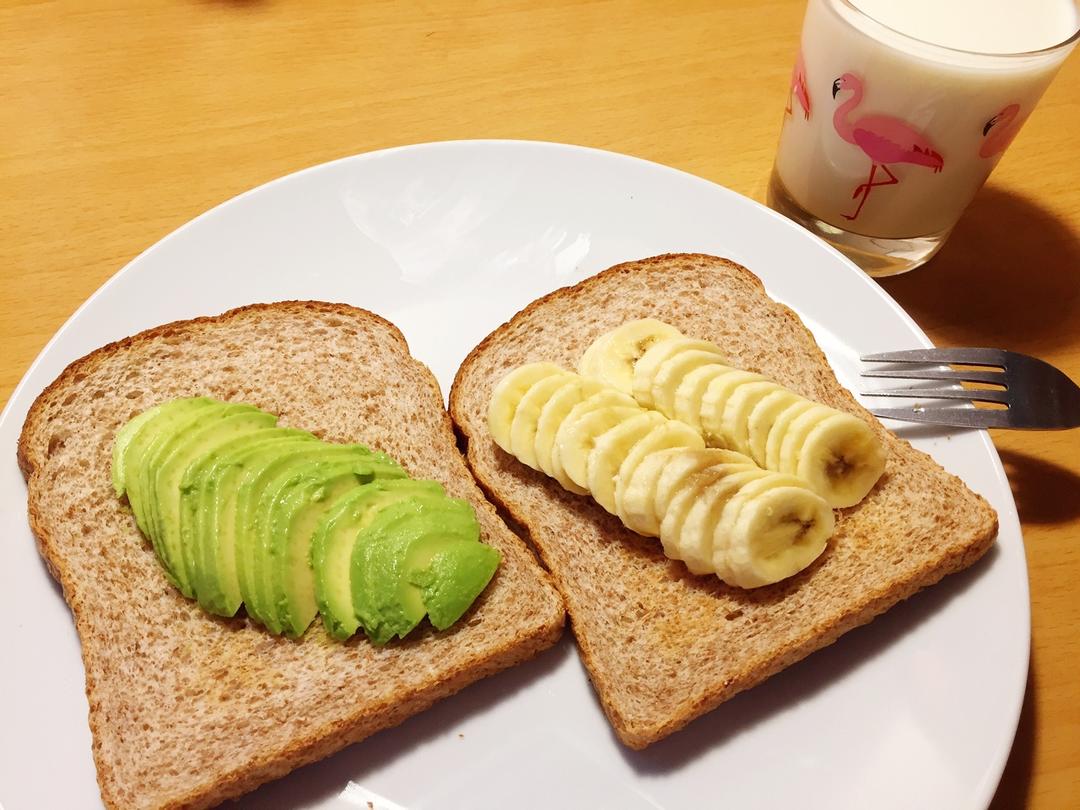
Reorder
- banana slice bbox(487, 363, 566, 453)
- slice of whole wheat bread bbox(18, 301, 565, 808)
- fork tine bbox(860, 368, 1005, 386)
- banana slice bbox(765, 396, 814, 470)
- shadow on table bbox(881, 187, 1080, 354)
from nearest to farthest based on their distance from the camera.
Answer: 1. slice of whole wheat bread bbox(18, 301, 565, 808)
2. banana slice bbox(765, 396, 814, 470)
3. banana slice bbox(487, 363, 566, 453)
4. fork tine bbox(860, 368, 1005, 386)
5. shadow on table bbox(881, 187, 1080, 354)

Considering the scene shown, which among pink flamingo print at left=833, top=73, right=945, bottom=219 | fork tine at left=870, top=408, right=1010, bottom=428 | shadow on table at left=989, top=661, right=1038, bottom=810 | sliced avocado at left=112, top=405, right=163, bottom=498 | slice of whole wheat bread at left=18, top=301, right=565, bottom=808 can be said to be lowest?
shadow on table at left=989, top=661, right=1038, bottom=810

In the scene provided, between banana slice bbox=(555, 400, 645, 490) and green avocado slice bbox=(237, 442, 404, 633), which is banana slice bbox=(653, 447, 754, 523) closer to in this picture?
banana slice bbox=(555, 400, 645, 490)

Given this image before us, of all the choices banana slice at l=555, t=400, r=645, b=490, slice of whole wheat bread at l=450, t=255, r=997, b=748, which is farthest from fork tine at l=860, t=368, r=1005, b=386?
banana slice at l=555, t=400, r=645, b=490

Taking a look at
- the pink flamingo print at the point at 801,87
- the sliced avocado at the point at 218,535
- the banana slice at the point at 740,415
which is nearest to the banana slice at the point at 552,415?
the banana slice at the point at 740,415

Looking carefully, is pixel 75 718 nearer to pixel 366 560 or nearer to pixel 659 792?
pixel 366 560

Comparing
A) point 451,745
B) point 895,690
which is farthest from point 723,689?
point 451,745

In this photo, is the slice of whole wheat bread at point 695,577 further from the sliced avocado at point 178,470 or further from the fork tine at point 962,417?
the sliced avocado at point 178,470

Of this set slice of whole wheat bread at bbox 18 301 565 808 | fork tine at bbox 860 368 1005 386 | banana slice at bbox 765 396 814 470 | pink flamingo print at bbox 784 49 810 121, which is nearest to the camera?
slice of whole wheat bread at bbox 18 301 565 808
